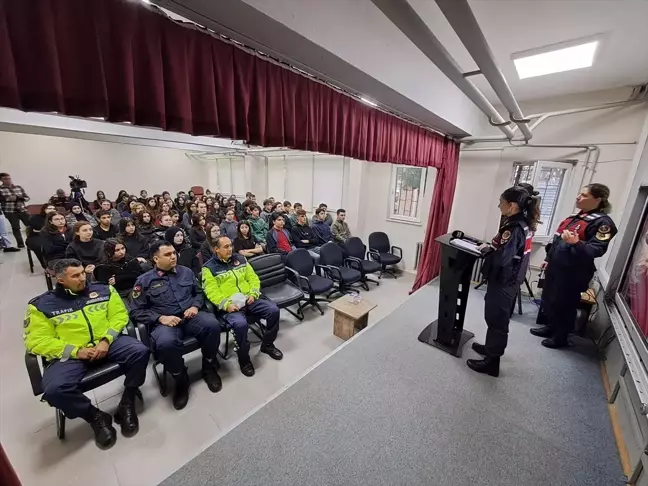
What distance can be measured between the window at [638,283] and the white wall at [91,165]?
38.2 ft

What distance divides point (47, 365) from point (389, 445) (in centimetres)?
226

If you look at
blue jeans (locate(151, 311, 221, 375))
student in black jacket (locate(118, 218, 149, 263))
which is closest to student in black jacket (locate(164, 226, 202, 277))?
student in black jacket (locate(118, 218, 149, 263))

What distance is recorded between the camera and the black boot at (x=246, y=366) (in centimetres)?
240

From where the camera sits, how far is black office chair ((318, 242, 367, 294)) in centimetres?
390

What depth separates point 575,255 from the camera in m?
2.32

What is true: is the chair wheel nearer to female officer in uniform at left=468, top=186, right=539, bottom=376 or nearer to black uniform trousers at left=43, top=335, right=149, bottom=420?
black uniform trousers at left=43, top=335, right=149, bottom=420

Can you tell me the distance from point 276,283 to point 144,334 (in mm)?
1514

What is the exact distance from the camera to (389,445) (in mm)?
1572

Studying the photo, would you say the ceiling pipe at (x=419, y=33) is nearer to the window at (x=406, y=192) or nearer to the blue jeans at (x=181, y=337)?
the blue jeans at (x=181, y=337)

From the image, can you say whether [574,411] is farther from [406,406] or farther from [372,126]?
[372,126]

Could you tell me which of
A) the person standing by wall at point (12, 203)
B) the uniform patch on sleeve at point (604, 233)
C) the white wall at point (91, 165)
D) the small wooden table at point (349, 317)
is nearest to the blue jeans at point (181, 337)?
the small wooden table at point (349, 317)

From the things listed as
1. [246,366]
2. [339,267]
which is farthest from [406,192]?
[246,366]

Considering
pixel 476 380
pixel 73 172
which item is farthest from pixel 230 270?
pixel 73 172

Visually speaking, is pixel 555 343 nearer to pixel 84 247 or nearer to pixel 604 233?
pixel 604 233
